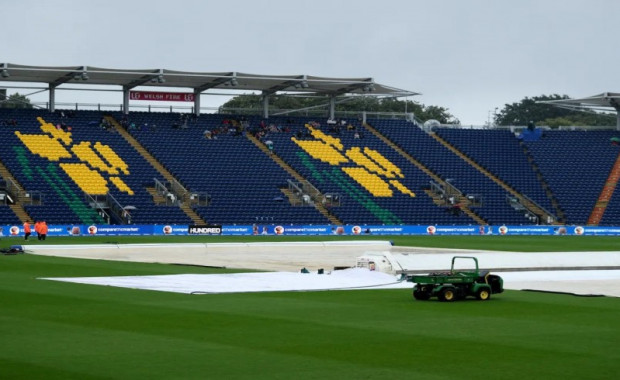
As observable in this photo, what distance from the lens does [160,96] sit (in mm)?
94812

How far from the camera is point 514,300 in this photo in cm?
3139

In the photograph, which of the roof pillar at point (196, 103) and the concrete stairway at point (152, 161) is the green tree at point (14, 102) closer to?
the concrete stairway at point (152, 161)

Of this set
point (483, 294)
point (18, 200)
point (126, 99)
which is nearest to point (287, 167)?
point (126, 99)

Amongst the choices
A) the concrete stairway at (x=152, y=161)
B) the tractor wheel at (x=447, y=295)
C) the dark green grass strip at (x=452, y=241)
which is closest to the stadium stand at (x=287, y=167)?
the concrete stairway at (x=152, y=161)

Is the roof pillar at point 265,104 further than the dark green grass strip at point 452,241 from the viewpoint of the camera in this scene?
Yes

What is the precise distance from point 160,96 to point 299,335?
241 feet

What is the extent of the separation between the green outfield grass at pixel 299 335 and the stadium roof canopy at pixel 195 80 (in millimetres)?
52667

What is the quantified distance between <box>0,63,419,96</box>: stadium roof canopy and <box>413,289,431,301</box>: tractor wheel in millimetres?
58188

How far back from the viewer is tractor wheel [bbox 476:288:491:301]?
31281 mm

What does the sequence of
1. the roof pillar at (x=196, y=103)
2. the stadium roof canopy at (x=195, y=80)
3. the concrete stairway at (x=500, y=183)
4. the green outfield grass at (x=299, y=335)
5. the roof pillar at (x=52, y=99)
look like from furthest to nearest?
the roof pillar at (x=196, y=103), the concrete stairway at (x=500, y=183), the roof pillar at (x=52, y=99), the stadium roof canopy at (x=195, y=80), the green outfield grass at (x=299, y=335)

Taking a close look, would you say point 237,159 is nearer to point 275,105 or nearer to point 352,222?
point 352,222

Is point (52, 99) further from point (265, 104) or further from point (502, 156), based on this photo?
point (502, 156)

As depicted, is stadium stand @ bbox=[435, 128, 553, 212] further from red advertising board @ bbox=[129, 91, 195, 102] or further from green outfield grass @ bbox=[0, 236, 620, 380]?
green outfield grass @ bbox=[0, 236, 620, 380]

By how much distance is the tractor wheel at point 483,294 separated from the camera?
3128 cm
